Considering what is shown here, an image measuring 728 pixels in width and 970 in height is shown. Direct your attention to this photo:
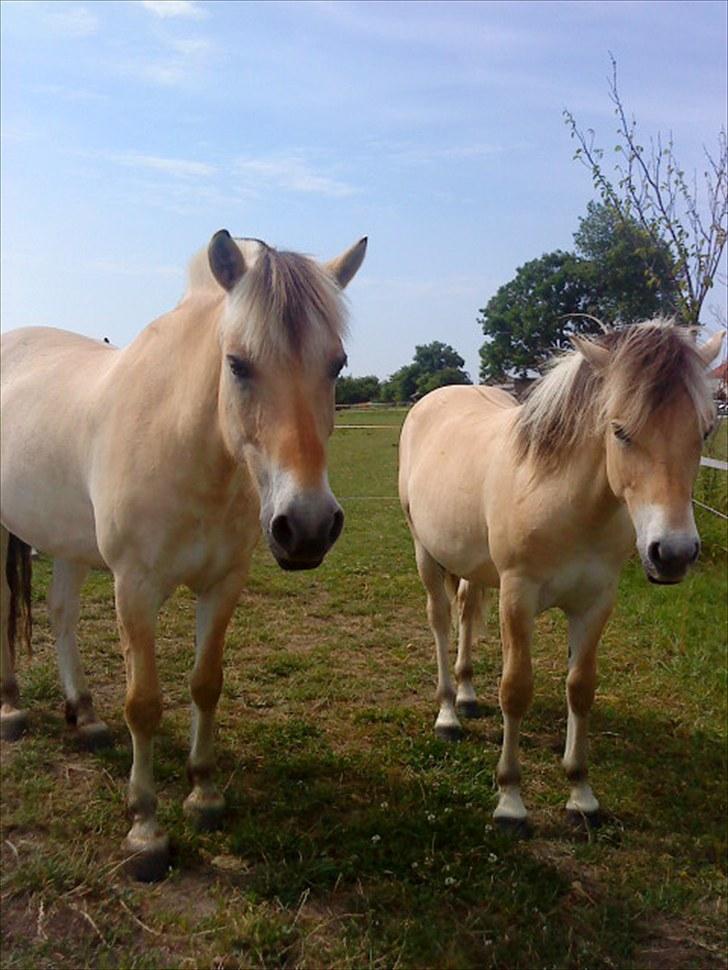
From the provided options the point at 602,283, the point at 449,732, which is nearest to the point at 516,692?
the point at 449,732

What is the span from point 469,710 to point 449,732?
1.22ft

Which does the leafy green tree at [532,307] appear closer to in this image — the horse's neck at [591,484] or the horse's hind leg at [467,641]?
the horse's hind leg at [467,641]

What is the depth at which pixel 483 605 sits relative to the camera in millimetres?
4574

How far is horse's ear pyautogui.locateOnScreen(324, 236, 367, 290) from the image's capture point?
2543 mm

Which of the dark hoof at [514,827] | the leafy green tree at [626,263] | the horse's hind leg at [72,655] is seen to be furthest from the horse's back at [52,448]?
the leafy green tree at [626,263]

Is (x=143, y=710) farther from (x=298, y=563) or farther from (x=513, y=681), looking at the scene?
(x=513, y=681)

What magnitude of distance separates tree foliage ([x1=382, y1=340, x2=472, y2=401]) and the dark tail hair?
10.8 feet

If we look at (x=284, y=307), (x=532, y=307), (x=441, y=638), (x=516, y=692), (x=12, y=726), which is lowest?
(x=12, y=726)

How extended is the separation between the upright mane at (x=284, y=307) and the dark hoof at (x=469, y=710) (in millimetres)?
2720

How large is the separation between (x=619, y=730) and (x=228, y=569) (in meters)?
2.46

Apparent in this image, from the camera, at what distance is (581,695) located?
329 centimetres

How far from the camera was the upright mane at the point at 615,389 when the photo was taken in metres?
2.62

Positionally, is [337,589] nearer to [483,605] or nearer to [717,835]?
[483,605]

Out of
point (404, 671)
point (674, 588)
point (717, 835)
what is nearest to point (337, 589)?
point (404, 671)
